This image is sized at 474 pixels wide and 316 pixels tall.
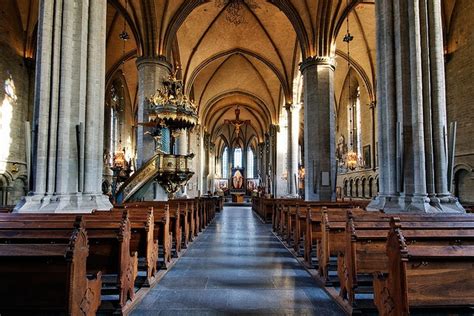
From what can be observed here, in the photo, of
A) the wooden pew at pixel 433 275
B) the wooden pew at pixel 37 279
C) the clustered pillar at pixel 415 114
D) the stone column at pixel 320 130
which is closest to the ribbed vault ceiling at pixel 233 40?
the stone column at pixel 320 130

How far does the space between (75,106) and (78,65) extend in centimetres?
88

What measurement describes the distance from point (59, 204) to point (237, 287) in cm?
387

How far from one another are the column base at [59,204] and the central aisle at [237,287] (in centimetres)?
220

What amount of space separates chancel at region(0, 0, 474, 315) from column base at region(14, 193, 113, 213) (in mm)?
34

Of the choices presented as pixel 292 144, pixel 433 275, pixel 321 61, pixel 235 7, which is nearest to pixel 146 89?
pixel 321 61

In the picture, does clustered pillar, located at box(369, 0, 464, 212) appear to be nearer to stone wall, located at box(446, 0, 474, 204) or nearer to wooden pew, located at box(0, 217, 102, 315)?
wooden pew, located at box(0, 217, 102, 315)

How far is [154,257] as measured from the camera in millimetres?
5805

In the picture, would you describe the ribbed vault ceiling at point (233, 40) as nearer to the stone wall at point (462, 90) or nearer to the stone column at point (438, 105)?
the stone wall at point (462, 90)

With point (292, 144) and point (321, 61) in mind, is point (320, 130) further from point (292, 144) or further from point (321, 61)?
point (292, 144)

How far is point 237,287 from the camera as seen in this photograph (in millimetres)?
5250

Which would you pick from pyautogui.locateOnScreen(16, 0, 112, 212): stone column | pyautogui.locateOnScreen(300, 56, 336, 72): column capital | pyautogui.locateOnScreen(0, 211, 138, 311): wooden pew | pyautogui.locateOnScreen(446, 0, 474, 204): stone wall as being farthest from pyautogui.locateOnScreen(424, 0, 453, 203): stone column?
pyautogui.locateOnScreen(300, 56, 336, 72): column capital

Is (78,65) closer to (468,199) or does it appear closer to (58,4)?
(58,4)

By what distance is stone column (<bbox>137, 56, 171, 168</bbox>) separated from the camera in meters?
15.7

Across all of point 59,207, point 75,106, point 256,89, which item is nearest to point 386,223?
point 59,207
